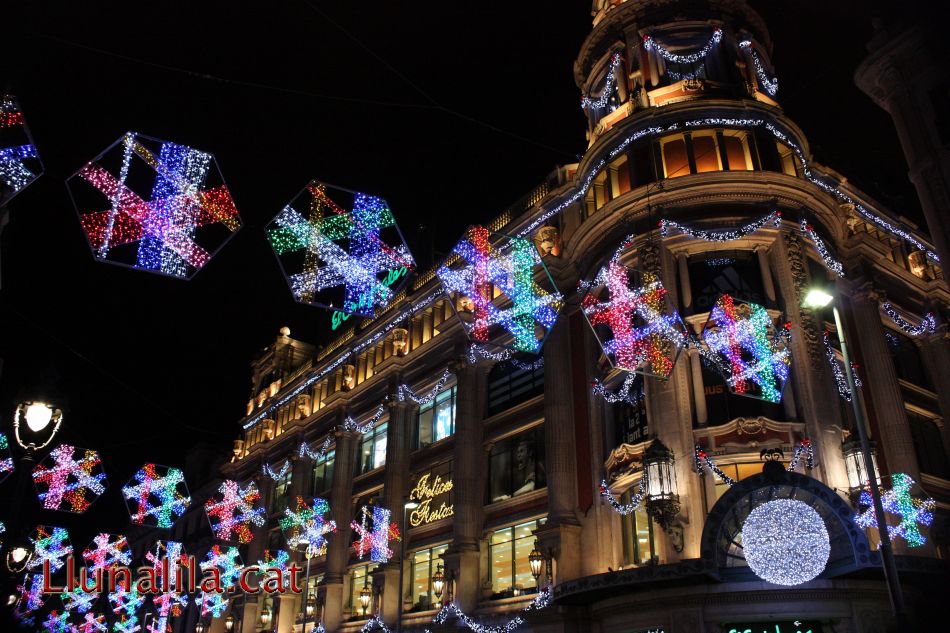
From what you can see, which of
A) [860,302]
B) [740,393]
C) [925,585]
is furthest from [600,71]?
[925,585]

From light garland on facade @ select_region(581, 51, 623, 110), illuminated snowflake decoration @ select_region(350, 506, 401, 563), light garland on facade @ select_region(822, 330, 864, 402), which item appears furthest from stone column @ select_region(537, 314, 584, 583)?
illuminated snowflake decoration @ select_region(350, 506, 401, 563)

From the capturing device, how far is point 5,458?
1082 inches

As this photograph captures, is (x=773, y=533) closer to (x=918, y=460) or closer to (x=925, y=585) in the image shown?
(x=925, y=585)

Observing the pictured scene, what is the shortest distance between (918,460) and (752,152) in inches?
581

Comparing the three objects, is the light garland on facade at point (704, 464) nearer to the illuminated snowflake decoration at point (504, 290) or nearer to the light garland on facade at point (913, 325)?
the illuminated snowflake decoration at point (504, 290)

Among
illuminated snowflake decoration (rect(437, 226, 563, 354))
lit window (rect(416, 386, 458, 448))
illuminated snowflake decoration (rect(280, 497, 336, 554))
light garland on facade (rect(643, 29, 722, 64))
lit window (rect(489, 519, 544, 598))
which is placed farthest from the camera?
illuminated snowflake decoration (rect(280, 497, 336, 554))

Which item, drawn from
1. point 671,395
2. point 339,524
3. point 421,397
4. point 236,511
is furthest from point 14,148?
point 236,511

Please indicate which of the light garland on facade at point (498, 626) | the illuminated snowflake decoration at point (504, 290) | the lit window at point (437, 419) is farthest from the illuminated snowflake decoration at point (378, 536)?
the illuminated snowflake decoration at point (504, 290)

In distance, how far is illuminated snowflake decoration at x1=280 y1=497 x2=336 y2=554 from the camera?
4253 cm

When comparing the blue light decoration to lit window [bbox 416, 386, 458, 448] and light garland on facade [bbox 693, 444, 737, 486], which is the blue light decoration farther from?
lit window [bbox 416, 386, 458, 448]

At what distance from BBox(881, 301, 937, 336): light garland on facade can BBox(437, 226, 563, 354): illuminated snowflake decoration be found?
1560 cm

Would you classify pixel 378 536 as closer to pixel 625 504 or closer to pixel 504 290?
pixel 504 290

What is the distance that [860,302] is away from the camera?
31.8 m

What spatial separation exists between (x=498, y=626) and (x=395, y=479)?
12.2 m
